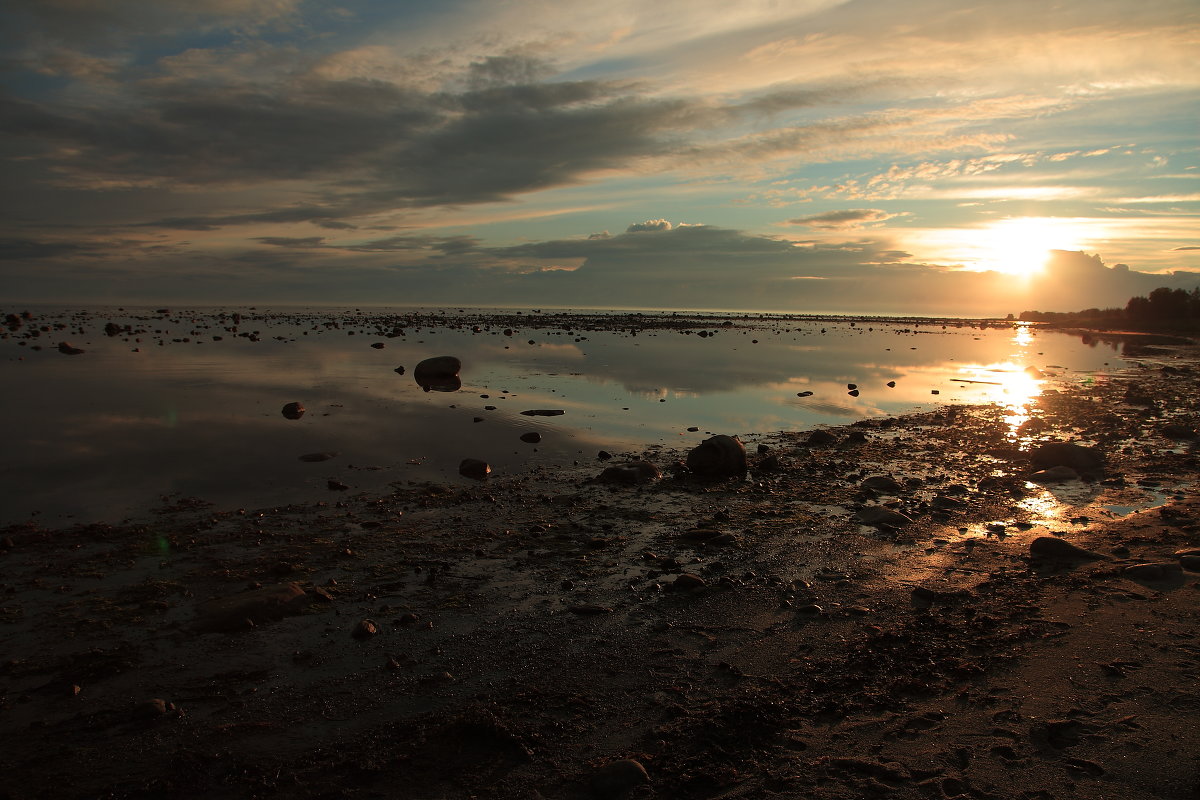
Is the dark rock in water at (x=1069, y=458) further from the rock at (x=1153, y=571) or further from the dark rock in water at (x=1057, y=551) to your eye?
the rock at (x=1153, y=571)

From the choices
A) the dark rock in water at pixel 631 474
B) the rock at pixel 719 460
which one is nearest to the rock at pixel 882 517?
the rock at pixel 719 460

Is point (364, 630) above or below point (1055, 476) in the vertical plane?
below

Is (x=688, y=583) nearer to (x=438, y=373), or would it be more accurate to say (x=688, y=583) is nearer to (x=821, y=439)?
(x=821, y=439)

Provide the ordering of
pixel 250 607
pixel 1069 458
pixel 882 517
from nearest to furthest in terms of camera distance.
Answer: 1. pixel 250 607
2. pixel 882 517
3. pixel 1069 458

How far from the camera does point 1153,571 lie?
853 centimetres

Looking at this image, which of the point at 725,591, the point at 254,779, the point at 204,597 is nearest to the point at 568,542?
the point at 725,591

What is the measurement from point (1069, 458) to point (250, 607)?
16681mm

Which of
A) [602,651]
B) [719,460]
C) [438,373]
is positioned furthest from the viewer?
[438,373]

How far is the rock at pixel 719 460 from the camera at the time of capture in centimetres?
1422

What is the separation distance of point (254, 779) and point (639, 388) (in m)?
23.5

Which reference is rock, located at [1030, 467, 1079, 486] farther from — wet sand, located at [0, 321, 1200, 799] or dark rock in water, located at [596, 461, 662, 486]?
dark rock in water, located at [596, 461, 662, 486]

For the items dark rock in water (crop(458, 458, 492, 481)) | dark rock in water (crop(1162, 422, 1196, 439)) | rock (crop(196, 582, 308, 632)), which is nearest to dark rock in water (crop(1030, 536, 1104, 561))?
dark rock in water (crop(458, 458, 492, 481))

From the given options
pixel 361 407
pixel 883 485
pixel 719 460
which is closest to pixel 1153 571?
pixel 883 485

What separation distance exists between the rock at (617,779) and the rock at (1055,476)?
1284cm
